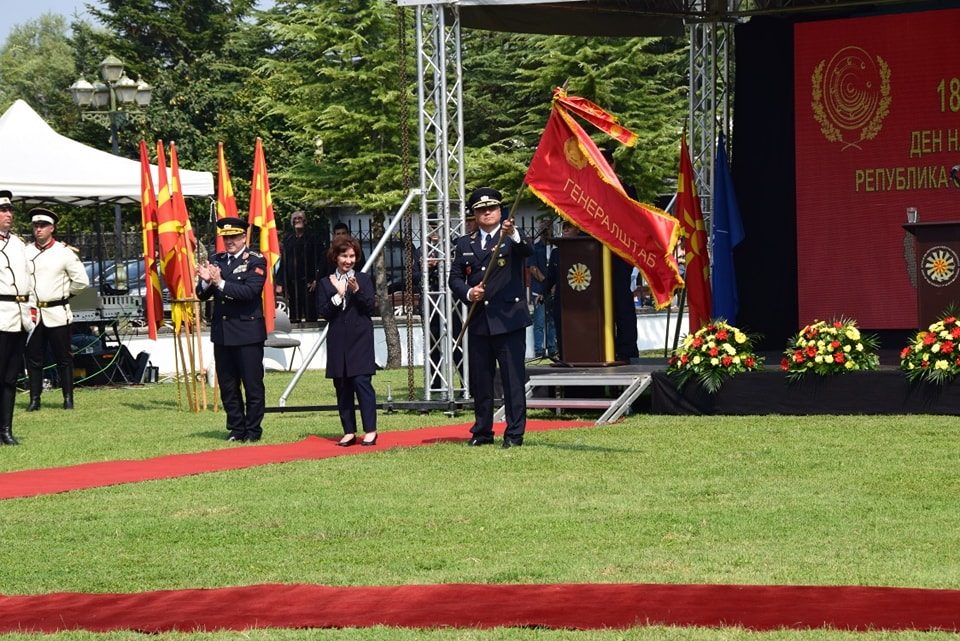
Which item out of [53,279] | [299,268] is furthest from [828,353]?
[299,268]

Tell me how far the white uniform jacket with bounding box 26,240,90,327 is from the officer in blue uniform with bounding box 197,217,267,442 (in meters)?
4.23

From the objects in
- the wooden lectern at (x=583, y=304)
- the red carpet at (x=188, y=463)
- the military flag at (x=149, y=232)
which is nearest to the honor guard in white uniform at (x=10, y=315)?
the red carpet at (x=188, y=463)

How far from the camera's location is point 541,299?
23.3m

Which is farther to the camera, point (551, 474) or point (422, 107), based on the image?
point (422, 107)

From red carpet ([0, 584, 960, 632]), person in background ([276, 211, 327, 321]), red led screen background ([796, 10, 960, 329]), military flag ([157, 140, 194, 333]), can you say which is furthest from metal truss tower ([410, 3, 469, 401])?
red carpet ([0, 584, 960, 632])

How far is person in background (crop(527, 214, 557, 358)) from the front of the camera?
22297 millimetres

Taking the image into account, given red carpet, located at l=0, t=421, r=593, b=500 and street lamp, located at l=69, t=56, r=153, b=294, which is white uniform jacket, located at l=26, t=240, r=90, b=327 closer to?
→ red carpet, located at l=0, t=421, r=593, b=500

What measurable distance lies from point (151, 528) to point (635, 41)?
28829 millimetres

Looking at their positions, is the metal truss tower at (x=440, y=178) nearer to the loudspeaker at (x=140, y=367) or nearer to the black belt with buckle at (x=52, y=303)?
the black belt with buckle at (x=52, y=303)

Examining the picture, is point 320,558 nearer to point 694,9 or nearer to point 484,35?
point 694,9

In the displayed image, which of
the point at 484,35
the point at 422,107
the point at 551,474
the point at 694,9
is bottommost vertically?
the point at 551,474

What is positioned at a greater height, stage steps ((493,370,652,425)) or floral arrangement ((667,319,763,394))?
floral arrangement ((667,319,763,394))

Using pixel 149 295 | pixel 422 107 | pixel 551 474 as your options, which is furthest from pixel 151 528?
pixel 149 295

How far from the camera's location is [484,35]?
4338cm
